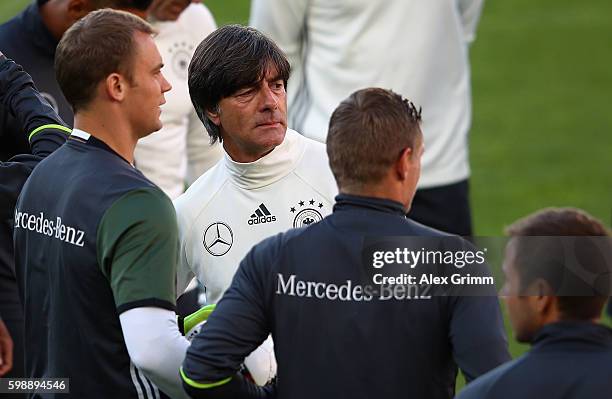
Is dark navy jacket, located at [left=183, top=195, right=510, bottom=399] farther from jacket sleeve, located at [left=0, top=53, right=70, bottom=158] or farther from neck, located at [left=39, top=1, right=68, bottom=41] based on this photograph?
neck, located at [left=39, top=1, right=68, bottom=41]

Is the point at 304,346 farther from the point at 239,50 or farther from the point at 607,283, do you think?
the point at 239,50

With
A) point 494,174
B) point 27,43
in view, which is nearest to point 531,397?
point 27,43

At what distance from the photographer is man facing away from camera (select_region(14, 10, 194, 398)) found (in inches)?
129

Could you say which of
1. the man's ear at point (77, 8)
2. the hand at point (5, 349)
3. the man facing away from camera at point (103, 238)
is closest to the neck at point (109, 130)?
the man facing away from camera at point (103, 238)

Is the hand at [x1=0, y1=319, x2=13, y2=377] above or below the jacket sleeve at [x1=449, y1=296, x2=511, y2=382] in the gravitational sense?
below

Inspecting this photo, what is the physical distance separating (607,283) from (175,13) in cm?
279

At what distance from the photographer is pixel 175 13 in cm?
525

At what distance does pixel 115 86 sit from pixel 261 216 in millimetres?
616

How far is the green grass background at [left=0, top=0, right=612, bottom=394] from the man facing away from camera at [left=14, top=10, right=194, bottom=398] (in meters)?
5.80

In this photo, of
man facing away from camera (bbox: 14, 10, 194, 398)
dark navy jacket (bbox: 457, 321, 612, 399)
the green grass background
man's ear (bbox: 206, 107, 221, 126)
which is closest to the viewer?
dark navy jacket (bbox: 457, 321, 612, 399)

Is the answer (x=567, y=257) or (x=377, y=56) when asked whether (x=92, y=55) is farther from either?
(x=377, y=56)

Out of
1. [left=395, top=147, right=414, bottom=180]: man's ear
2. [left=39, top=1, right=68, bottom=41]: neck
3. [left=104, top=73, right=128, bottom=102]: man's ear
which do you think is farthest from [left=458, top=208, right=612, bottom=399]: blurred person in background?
[left=39, top=1, right=68, bottom=41]: neck

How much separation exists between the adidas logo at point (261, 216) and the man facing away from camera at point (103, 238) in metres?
0.44

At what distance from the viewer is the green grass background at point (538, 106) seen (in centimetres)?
1012
